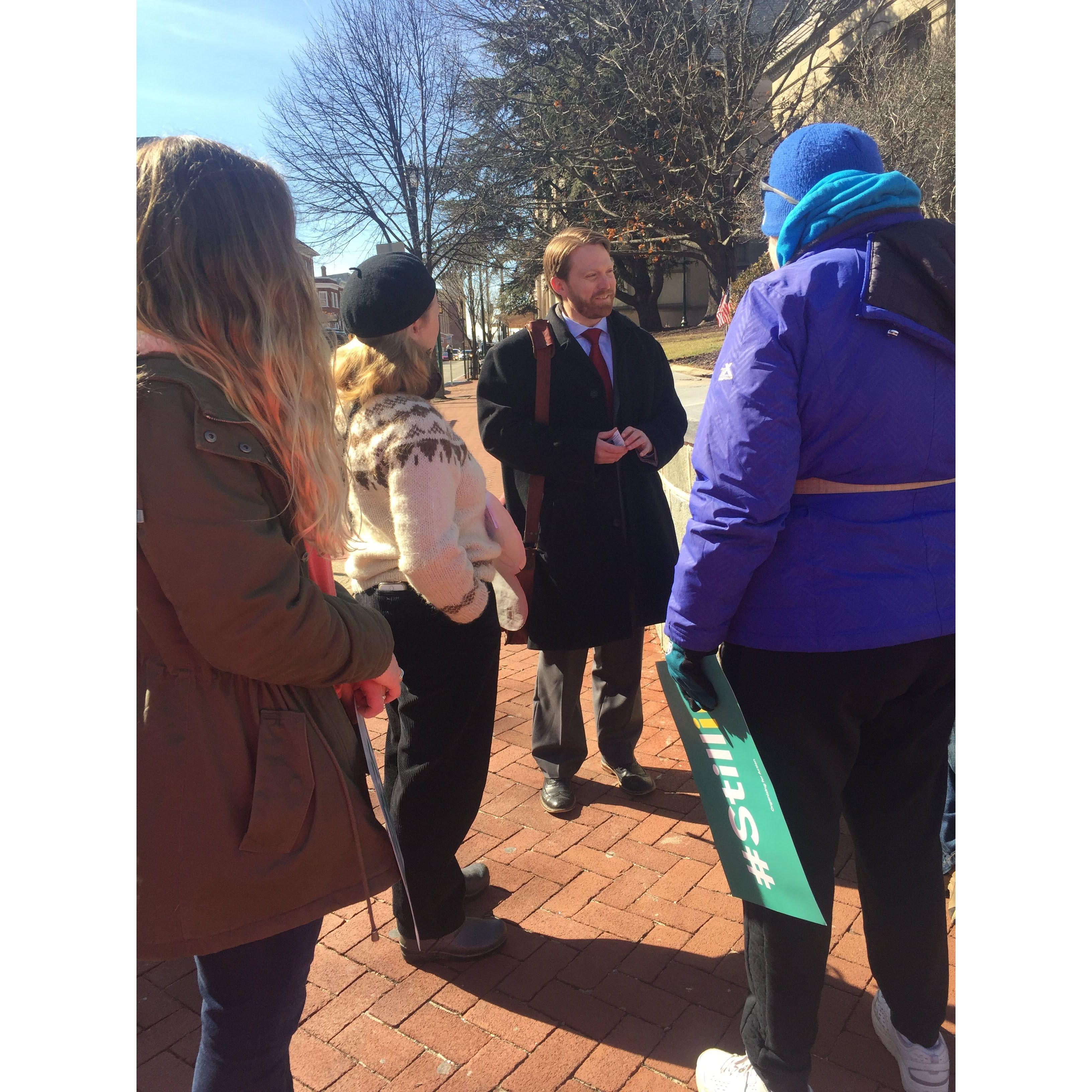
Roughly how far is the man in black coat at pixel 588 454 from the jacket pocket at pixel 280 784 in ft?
6.20

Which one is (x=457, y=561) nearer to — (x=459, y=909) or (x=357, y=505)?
(x=357, y=505)

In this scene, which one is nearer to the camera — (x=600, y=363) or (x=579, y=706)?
(x=600, y=363)

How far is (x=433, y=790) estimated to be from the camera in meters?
2.49

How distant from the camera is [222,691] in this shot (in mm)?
1484

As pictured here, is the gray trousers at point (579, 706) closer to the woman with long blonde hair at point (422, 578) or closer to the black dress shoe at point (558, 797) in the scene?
the black dress shoe at point (558, 797)

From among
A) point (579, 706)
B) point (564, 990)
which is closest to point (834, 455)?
point (564, 990)

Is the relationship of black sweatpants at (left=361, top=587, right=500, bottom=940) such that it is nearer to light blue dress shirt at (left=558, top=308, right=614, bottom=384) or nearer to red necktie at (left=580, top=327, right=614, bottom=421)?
red necktie at (left=580, top=327, right=614, bottom=421)

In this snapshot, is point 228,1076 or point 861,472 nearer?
point 228,1076

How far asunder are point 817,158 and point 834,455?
638 mm

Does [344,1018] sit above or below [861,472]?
below

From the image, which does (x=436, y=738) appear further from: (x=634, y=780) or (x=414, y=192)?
(x=414, y=192)

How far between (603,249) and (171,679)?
8.34 feet

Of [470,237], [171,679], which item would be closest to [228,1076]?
[171,679]

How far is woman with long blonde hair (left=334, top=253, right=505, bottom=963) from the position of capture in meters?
2.19
